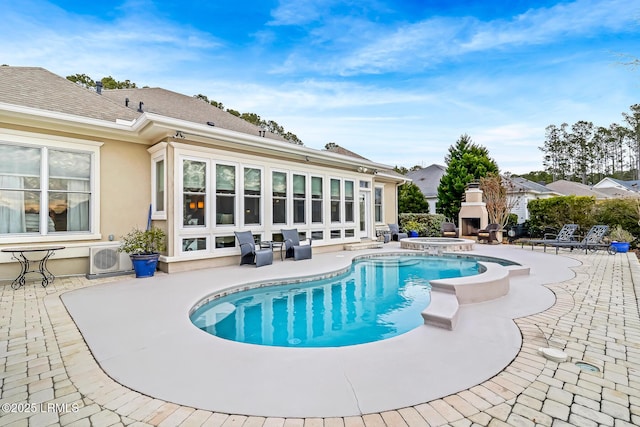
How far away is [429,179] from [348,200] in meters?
18.0

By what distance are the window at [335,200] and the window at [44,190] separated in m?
7.37

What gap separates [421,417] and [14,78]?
11.0m

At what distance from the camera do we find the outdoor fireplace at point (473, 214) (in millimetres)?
15430

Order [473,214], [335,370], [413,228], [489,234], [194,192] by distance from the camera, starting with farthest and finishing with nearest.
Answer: [413,228] → [473,214] → [489,234] → [194,192] → [335,370]

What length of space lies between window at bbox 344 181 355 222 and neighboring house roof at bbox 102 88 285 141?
13.8 feet

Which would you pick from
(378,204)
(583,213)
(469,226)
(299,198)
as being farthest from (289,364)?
(469,226)

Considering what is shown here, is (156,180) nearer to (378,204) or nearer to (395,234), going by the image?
(378,204)

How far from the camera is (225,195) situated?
846 centimetres

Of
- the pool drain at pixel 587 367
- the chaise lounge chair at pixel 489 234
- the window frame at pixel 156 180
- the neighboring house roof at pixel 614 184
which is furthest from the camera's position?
the neighboring house roof at pixel 614 184

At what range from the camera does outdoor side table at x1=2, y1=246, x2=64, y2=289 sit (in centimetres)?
597

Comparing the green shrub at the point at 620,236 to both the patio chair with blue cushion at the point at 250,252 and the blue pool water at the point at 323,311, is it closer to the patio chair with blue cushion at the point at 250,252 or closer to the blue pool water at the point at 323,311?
the blue pool water at the point at 323,311

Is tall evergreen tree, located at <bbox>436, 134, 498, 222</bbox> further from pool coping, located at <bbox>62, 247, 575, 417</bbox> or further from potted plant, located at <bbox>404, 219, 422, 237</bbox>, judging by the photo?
pool coping, located at <bbox>62, 247, 575, 417</bbox>

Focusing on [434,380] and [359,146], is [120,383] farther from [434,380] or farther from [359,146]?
[359,146]

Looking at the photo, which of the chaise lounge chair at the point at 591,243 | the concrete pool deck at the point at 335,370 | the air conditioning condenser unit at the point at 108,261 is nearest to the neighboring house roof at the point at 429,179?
the chaise lounge chair at the point at 591,243
